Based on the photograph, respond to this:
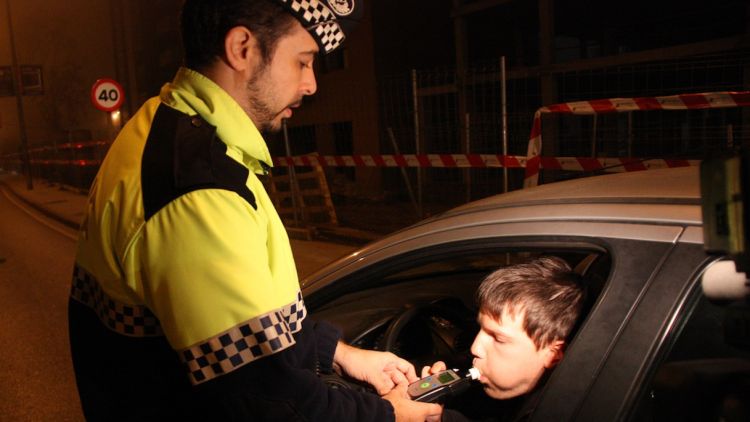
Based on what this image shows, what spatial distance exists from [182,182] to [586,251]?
91 centimetres

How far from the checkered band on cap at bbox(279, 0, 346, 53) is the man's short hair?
0.79 m

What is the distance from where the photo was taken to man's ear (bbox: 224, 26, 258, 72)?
1.36 m

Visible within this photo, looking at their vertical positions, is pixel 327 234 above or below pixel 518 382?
below

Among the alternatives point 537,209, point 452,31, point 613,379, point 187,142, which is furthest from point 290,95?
point 452,31

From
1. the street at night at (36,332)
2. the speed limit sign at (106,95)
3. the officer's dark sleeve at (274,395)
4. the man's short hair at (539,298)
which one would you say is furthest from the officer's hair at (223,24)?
the speed limit sign at (106,95)

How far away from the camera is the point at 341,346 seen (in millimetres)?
1936

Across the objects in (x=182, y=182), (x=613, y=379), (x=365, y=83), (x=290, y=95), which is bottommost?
(x=613, y=379)

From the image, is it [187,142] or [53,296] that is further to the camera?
[53,296]

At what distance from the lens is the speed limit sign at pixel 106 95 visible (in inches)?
464

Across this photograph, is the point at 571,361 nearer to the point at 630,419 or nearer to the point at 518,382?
the point at 630,419

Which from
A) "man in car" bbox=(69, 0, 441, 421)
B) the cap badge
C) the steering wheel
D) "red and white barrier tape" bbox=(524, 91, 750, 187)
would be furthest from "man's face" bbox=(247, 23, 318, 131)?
"red and white barrier tape" bbox=(524, 91, 750, 187)

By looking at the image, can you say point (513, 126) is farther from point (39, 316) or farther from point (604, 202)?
point (604, 202)

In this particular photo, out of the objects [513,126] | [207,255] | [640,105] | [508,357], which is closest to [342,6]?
[207,255]

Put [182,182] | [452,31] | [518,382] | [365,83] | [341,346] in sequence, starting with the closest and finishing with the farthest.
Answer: [182,182]
[518,382]
[341,346]
[365,83]
[452,31]
